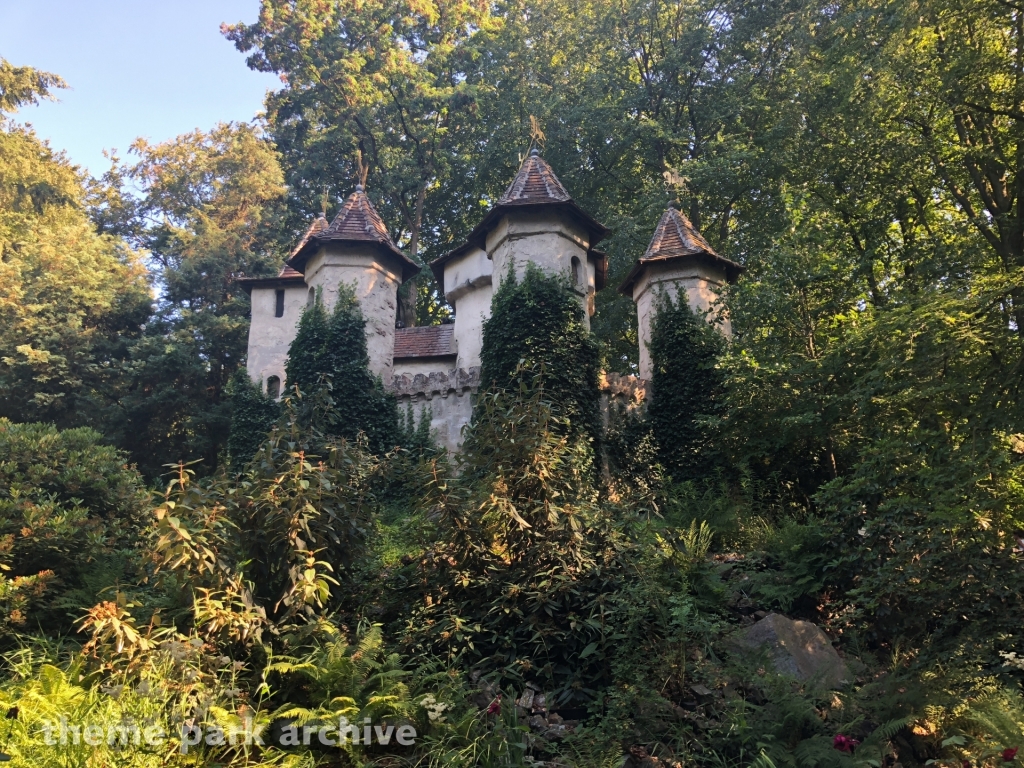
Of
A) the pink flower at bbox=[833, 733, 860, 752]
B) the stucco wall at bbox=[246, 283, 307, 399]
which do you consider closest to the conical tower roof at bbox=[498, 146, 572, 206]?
the stucco wall at bbox=[246, 283, 307, 399]

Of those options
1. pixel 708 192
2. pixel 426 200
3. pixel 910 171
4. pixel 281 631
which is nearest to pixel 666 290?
pixel 910 171

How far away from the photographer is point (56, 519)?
403 inches

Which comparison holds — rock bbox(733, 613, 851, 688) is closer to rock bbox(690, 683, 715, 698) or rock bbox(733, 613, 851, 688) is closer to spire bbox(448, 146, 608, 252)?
rock bbox(690, 683, 715, 698)

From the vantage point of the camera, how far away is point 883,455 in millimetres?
10664

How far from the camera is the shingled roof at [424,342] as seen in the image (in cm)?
2249

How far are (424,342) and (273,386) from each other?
4.80 meters

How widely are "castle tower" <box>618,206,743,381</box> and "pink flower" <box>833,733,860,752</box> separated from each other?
43.0 feet

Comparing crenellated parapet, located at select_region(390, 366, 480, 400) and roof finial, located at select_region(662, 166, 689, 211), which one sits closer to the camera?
crenellated parapet, located at select_region(390, 366, 480, 400)

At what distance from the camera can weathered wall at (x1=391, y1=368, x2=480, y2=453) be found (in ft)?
64.8

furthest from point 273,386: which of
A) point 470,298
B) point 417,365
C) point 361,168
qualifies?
point 361,168

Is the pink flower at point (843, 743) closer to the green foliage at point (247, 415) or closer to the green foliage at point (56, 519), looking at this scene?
the green foliage at point (56, 519)

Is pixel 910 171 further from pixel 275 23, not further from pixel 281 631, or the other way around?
pixel 275 23

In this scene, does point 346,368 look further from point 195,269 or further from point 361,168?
point 361,168

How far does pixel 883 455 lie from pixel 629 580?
3.96 metres
